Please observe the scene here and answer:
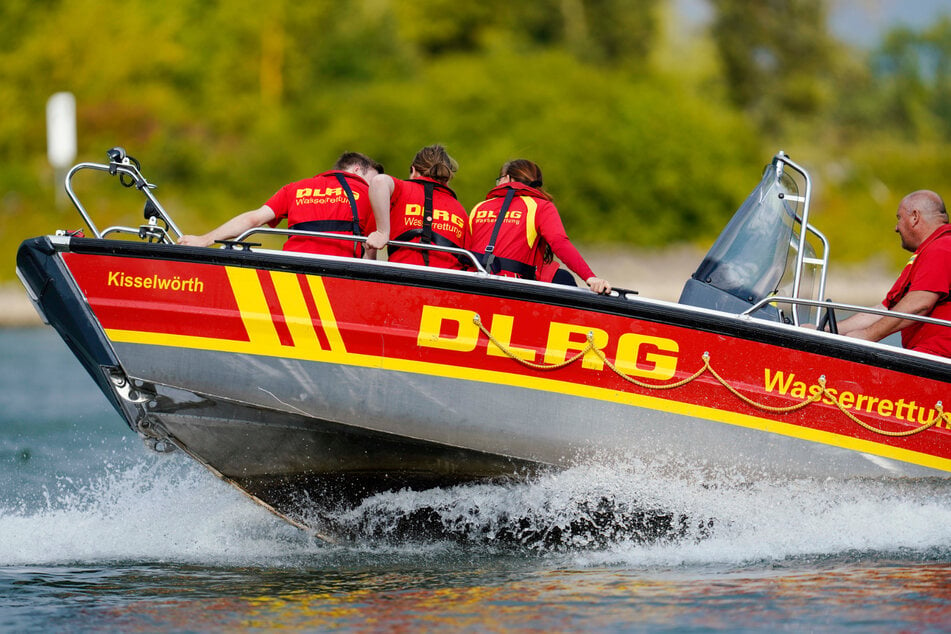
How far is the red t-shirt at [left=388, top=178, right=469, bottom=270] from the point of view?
19.6ft

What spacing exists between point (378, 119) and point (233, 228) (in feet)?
86.4

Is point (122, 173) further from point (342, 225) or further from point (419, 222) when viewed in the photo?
point (419, 222)


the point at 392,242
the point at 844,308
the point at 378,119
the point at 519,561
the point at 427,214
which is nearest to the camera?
the point at 844,308

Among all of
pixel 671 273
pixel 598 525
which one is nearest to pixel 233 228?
pixel 598 525

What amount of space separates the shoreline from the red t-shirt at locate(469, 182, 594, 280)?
67.4 feet

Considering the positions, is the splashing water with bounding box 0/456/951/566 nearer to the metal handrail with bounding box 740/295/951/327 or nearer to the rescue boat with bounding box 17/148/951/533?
the rescue boat with bounding box 17/148/951/533

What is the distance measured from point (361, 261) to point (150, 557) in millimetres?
1977

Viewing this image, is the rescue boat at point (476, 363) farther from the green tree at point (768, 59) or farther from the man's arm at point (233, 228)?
the green tree at point (768, 59)

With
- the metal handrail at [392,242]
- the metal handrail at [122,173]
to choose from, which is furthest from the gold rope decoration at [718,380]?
the metal handrail at [122,173]

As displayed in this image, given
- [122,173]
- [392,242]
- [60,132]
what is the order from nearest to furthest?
[392,242] < [122,173] < [60,132]

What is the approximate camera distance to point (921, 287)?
5.83 m

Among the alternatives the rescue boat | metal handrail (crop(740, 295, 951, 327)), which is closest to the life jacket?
the rescue boat

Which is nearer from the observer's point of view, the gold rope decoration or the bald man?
the gold rope decoration

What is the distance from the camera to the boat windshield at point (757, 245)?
5.96 meters
